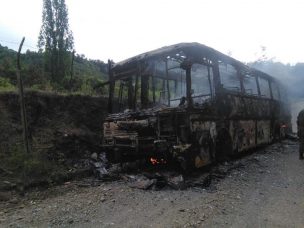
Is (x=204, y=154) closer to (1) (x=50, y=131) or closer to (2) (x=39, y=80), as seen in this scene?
(1) (x=50, y=131)

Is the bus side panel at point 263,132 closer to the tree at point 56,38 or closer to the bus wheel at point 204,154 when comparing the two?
the bus wheel at point 204,154

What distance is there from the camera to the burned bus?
7.88 meters

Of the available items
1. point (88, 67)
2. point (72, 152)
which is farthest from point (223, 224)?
Answer: point (88, 67)

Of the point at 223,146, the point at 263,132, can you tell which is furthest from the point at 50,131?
the point at 263,132

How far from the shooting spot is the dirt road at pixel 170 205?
4.80 metres

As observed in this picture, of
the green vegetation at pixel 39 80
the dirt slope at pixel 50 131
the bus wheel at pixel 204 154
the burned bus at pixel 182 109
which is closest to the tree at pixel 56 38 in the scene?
the green vegetation at pixel 39 80

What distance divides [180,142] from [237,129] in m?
3.35

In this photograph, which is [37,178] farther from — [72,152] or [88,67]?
[88,67]

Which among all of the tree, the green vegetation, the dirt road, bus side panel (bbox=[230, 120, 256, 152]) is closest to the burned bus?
bus side panel (bbox=[230, 120, 256, 152])

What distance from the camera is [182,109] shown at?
7.74 meters

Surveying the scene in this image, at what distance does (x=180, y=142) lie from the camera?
7.70 metres

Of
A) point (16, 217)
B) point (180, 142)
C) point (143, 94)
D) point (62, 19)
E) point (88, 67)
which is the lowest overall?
point (16, 217)

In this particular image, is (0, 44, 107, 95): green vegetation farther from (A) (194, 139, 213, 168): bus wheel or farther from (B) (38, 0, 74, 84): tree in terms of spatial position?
(A) (194, 139, 213, 168): bus wheel

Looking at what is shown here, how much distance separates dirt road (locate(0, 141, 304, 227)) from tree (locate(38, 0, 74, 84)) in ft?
52.6
